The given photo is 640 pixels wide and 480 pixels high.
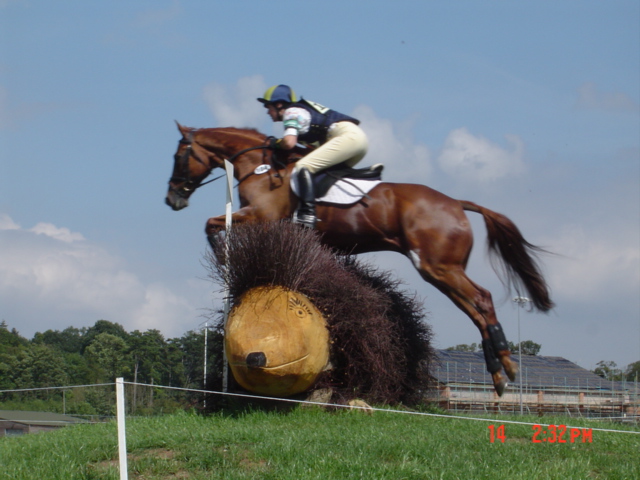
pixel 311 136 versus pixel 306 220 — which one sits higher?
pixel 311 136

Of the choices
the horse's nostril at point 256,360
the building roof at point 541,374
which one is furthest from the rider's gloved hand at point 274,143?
the building roof at point 541,374

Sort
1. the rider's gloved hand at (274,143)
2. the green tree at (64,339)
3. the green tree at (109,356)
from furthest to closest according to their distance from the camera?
the green tree at (64,339)
the green tree at (109,356)
the rider's gloved hand at (274,143)

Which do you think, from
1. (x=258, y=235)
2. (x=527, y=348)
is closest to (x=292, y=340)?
(x=258, y=235)

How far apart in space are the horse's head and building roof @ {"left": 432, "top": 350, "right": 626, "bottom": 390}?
1604 centimetres

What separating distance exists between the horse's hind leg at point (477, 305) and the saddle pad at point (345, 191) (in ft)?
3.42

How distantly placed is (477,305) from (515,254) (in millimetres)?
1093

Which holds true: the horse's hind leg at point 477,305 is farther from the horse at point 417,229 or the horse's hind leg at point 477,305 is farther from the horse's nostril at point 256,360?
the horse's nostril at point 256,360

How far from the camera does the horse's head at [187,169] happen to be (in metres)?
8.94

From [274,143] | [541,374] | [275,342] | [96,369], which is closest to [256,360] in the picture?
[275,342]

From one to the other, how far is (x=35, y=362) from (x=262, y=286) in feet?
108

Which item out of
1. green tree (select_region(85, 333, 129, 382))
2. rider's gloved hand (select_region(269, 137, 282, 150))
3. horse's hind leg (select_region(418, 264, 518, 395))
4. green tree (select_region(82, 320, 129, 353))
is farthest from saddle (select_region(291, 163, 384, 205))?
green tree (select_region(82, 320, 129, 353))

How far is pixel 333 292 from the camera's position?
23.9 feet

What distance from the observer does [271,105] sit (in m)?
8.27
